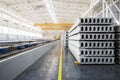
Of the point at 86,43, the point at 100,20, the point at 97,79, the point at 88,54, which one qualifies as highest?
the point at 100,20

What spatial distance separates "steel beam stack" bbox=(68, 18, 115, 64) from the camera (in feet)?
19.5

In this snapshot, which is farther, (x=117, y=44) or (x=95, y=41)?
(x=117, y=44)

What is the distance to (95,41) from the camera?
601 centimetres

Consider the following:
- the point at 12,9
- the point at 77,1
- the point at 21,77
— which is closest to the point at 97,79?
the point at 21,77

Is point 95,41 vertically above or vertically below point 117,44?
above

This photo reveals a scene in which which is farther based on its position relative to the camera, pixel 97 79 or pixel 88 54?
pixel 88 54

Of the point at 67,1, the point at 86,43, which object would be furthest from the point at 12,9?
the point at 86,43

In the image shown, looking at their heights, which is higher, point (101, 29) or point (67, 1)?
point (67, 1)

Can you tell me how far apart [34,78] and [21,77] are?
1.24 feet

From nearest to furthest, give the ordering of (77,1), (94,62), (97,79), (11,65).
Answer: (11,65)
(97,79)
(94,62)
(77,1)

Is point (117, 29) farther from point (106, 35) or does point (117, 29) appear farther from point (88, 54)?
point (88, 54)

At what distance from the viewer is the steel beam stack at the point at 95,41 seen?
19.5 ft

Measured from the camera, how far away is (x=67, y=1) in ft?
57.0

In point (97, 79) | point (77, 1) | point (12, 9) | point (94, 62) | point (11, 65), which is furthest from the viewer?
point (12, 9)
